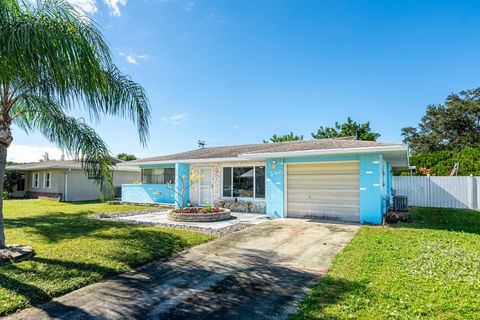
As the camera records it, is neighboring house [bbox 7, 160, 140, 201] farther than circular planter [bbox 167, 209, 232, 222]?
Yes

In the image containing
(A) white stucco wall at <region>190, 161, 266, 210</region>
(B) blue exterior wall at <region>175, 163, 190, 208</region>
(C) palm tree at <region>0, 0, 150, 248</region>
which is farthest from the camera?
(B) blue exterior wall at <region>175, 163, 190, 208</region>

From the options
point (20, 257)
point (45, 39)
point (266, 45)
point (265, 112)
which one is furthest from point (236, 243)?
point (265, 112)

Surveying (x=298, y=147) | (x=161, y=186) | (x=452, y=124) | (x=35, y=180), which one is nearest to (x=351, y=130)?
(x=452, y=124)

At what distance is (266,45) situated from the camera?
13539mm

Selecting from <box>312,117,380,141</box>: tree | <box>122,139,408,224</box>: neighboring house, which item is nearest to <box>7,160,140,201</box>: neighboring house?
<box>122,139,408,224</box>: neighboring house

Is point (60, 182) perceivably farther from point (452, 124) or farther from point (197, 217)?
point (452, 124)

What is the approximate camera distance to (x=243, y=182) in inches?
557

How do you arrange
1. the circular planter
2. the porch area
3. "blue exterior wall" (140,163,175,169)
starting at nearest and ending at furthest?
the circular planter → the porch area → "blue exterior wall" (140,163,175,169)

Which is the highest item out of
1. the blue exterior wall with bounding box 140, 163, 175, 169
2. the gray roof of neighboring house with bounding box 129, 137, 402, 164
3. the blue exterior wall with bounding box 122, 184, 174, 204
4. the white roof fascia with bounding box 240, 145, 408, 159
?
the gray roof of neighboring house with bounding box 129, 137, 402, 164

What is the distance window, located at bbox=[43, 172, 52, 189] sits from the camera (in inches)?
902

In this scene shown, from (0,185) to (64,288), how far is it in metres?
2.97

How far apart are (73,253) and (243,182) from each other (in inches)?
357

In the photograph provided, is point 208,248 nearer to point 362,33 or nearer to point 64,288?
point 64,288

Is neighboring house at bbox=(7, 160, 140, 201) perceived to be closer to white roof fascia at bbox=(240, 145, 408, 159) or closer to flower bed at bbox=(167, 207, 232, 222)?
flower bed at bbox=(167, 207, 232, 222)
